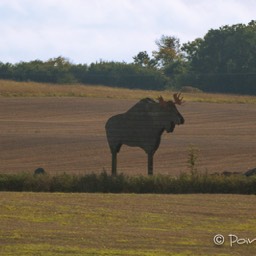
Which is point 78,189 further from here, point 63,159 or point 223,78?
point 223,78

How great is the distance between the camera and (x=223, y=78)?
347ft

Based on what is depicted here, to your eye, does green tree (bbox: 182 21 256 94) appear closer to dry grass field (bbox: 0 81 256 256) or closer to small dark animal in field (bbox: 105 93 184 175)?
dry grass field (bbox: 0 81 256 256)

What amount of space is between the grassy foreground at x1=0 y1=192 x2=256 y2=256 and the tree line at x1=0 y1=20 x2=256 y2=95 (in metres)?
72.5

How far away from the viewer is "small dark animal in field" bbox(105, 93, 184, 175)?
127 feet

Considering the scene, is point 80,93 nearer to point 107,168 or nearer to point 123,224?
point 107,168

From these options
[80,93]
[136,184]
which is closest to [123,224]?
[136,184]

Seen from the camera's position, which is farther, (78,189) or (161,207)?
(78,189)

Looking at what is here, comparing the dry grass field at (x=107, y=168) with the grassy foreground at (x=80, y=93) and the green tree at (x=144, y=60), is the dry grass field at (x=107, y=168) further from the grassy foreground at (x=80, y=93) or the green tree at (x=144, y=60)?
the green tree at (x=144, y=60)

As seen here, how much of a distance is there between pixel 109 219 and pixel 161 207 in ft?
10.4

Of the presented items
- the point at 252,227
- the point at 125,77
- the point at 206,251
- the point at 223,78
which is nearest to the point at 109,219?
the point at 252,227

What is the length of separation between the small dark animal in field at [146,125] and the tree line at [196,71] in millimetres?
60850

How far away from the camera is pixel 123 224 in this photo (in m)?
22.9

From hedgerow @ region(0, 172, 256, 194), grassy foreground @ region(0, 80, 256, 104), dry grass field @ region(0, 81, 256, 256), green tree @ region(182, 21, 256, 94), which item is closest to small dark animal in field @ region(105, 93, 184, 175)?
dry grass field @ region(0, 81, 256, 256)

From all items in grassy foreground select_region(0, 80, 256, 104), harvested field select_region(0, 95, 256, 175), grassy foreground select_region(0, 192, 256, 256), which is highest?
grassy foreground select_region(0, 80, 256, 104)
